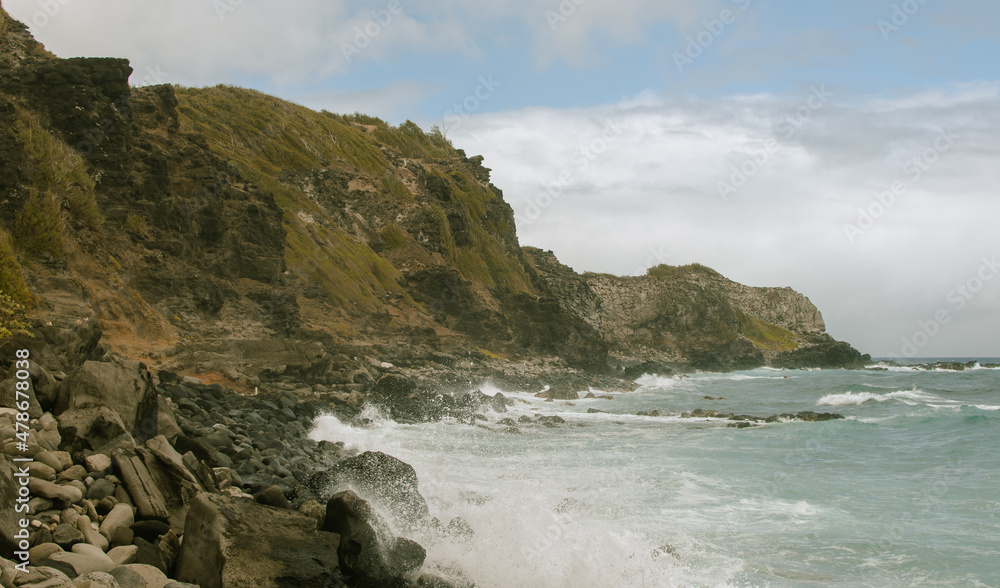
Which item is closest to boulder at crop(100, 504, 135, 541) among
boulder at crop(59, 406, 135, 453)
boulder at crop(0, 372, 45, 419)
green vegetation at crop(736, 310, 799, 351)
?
boulder at crop(59, 406, 135, 453)

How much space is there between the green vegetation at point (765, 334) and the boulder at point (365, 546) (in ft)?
267

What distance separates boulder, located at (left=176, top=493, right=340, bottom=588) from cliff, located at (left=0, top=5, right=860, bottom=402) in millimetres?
4120

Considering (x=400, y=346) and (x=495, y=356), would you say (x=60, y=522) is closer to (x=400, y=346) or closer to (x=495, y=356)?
(x=400, y=346)

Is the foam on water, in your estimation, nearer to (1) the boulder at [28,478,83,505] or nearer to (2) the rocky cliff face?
(1) the boulder at [28,478,83,505]

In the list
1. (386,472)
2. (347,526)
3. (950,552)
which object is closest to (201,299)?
(386,472)

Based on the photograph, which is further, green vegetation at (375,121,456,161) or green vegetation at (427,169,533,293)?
green vegetation at (375,121,456,161)

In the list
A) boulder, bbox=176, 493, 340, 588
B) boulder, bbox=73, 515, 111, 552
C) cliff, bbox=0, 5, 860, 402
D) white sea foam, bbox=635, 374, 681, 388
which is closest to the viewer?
boulder, bbox=73, 515, 111, 552

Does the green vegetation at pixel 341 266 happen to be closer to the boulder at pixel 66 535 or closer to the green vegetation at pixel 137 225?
the green vegetation at pixel 137 225

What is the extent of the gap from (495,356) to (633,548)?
97.2 ft

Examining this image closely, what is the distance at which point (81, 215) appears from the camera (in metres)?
15.7

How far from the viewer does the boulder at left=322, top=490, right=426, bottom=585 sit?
5.73 meters

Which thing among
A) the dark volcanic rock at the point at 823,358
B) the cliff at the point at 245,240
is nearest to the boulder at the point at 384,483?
the cliff at the point at 245,240

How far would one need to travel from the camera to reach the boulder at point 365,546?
573cm

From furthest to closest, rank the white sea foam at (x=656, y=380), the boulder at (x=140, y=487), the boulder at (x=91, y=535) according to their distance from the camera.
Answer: the white sea foam at (x=656, y=380), the boulder at (x=140, y=487), the boulder at (x=91, y=535)
